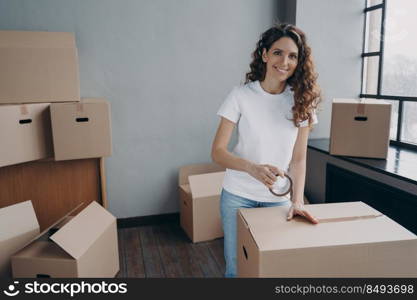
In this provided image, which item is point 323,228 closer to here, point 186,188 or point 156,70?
point 186,188

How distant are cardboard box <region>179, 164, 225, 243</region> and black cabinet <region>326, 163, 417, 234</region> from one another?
823 mm

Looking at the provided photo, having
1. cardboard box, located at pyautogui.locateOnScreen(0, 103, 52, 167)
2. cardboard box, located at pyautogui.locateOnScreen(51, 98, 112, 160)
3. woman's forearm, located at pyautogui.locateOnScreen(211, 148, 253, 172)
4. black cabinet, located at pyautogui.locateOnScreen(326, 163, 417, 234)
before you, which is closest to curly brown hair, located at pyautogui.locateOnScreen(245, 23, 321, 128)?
woman's forearm, located at pyautogui.locateOnScreen(211, 148, 253, 172)

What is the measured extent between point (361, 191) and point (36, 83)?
2.11 m

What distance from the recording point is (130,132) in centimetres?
285

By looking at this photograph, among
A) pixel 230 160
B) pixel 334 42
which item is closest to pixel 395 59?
pixel 334 42

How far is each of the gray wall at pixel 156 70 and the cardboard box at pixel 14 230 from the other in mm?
863

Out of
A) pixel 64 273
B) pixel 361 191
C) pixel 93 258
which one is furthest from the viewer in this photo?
pixel 361 191

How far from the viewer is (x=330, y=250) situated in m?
0.96

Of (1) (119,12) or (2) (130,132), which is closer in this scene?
(1) (119,12)

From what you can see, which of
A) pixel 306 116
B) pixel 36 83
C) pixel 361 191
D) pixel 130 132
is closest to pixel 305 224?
pixel 306 116

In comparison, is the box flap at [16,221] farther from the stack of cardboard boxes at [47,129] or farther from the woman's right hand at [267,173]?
the woman's right hand at [267,173]

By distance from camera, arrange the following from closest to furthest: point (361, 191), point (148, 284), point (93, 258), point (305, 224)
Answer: point (305, 224) → point (148, 284) → point (93, 258) → point (361, 191)

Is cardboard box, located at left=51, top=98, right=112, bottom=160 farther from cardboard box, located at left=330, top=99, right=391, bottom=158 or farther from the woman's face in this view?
cardboard box, located at left=330, top=99, right=391, bottom=158

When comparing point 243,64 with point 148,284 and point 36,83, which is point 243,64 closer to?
point 36,83
